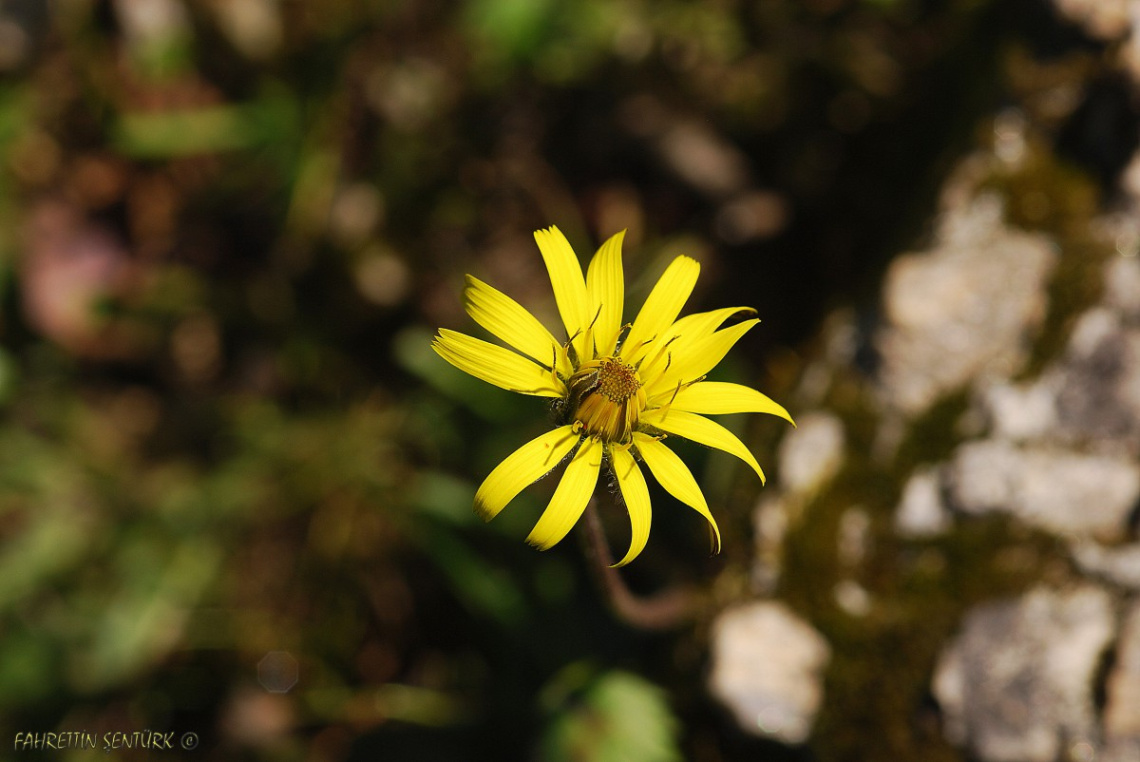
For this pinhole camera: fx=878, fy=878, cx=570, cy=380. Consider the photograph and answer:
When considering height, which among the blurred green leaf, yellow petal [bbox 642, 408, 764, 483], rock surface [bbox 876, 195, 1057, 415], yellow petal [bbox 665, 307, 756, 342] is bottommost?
the blurred green leaf

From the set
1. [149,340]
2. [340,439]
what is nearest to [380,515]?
[340,439]

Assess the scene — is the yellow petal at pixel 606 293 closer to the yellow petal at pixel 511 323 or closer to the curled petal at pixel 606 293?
the curled petal at pixel 606 293

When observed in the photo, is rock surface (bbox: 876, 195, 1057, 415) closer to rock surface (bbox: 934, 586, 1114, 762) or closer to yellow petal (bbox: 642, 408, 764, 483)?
rock surface (bbox: 934, 586, 1114, 762)

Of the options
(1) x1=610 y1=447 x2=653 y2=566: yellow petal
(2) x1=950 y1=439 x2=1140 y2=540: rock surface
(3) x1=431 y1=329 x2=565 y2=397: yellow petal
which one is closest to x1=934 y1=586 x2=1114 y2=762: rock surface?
(2) x1=950 y1=439 x2=1140 y2=540: rock surface

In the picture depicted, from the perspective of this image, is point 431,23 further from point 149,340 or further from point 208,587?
point 208,587

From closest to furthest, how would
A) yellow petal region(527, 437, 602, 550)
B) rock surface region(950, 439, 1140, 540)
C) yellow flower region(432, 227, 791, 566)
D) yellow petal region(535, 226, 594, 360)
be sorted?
yellow petal region(527, 437, 602, 550) → yellow flower region(432, 227, 791, 566) → yellow petal region(535, 226, 594, 360) → rock surface region(950, 439, 1140, 540)

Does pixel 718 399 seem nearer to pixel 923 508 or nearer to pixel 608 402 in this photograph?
pixel 608 402
